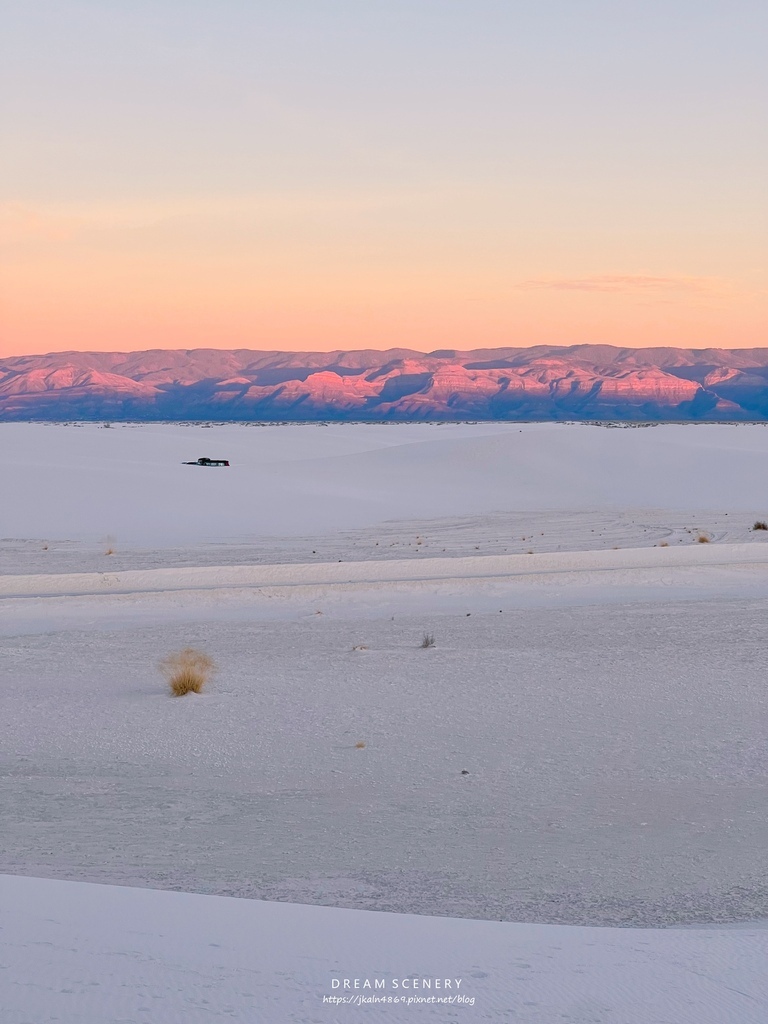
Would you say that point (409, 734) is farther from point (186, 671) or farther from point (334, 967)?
point (334, 967)

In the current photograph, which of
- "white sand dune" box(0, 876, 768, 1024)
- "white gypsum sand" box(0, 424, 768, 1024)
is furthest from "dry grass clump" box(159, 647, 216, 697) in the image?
"white sand dune" box(0, 876, 768, 1024)

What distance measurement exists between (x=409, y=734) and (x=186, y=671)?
2540mm

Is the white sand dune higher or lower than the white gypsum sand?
higher

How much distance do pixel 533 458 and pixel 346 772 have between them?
1814 inches

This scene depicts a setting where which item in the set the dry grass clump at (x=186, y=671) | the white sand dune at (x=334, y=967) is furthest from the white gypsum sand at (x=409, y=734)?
the dry grass clump at (x=186, y=671)

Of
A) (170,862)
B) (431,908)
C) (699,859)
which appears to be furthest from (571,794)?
(170,862)

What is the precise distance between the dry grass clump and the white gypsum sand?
0.17 metres

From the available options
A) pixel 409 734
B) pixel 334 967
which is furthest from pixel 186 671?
pixel 334 967

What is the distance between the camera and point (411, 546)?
2645cm

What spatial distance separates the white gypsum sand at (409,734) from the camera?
6254mm

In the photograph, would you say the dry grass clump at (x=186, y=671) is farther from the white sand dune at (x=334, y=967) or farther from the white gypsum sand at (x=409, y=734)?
the white sand dune at (x=334, y=967)

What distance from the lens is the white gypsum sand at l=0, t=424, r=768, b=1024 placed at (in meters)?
6.25

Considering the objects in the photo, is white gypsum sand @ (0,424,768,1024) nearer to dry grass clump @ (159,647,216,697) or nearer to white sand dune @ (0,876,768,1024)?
white sand dune @ (0,876,768,1024)

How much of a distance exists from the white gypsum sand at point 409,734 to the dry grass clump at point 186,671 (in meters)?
0.17
